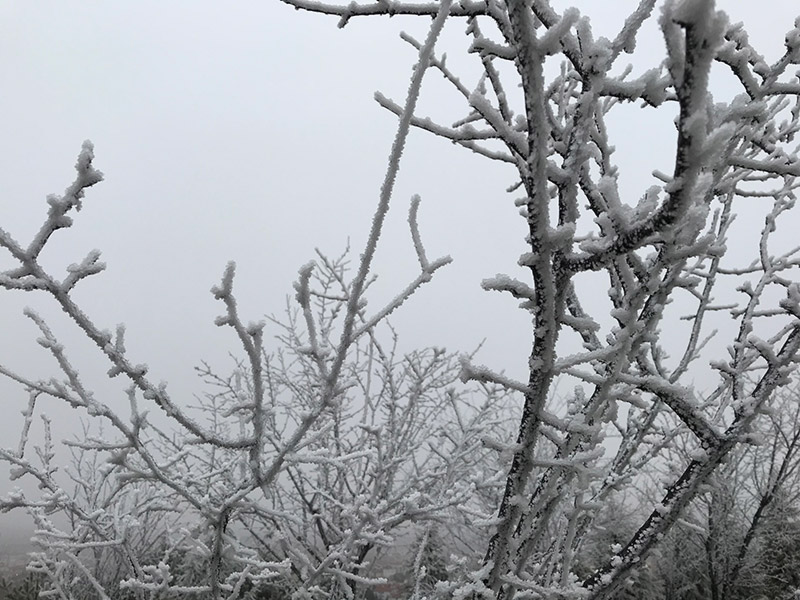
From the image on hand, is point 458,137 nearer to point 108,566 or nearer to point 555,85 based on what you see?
point 555,85

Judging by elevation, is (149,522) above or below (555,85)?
below

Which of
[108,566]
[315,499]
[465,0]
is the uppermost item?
[465,0]

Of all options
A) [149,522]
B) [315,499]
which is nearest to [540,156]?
[315,499]

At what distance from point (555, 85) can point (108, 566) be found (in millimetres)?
12823

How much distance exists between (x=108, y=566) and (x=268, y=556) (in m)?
4.66

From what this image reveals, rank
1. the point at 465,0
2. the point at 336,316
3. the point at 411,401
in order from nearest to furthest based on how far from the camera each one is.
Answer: the point at 465,0, the point at 411,401, the point at 336,316

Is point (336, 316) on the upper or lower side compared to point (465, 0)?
upper

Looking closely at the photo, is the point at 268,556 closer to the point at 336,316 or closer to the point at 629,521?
the point at 336,316

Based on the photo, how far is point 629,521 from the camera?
1703 cm

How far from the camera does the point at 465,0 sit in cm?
159

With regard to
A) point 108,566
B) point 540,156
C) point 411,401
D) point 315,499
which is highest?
point 411,401

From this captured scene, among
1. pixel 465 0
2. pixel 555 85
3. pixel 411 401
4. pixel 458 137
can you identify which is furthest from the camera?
pixel 411 401

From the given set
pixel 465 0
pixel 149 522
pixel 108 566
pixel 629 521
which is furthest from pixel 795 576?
pixel 465 0

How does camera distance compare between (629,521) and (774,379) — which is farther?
(629,521)
